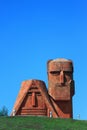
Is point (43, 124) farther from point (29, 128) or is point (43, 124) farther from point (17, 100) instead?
point (17, 100)

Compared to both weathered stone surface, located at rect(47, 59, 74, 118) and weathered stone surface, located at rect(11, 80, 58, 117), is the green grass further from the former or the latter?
weathered stone surface, located at rect(47, 59, 74, 118)

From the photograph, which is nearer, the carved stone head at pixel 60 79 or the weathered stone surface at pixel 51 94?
the weathered stone surface at pixel 51 94

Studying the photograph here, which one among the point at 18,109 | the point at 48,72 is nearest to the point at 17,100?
the point at 18,109

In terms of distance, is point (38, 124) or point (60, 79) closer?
point (38, 124)

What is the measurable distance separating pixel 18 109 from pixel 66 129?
14230 mm

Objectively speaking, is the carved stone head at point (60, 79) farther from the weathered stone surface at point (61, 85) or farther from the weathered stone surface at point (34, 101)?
the weathered stone surface at point (34, 101)

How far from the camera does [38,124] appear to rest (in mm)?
32656

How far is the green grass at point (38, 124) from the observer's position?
103ft

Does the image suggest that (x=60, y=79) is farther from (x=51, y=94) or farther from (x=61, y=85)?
(x=51, y=94)

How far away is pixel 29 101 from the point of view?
150ft

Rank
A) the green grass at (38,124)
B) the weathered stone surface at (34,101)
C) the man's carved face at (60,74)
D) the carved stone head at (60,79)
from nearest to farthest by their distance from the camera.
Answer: the green grass at (38,124) → the weathered stone surface at (34,101) → the carved stone head at (60,79) → the man's carved face at (60,74)

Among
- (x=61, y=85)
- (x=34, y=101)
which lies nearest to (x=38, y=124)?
(x=34, y=101)

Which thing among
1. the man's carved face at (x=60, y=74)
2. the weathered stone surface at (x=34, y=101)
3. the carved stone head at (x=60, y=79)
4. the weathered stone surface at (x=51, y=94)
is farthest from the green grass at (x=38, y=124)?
the man's carved face at (x=60, y=74)

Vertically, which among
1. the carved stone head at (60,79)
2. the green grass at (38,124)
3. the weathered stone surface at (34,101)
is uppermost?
the carved stone head at (60,79)
